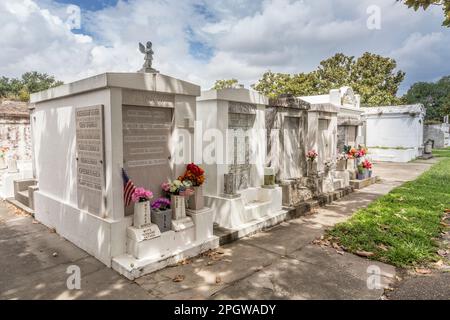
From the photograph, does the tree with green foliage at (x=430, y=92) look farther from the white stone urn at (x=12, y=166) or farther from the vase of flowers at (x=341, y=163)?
the white stone urn at (x=12, y=166)

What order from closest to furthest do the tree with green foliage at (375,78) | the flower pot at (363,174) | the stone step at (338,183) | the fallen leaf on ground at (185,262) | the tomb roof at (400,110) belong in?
the fallen leaf on ground at (185,262) < the stone step at (338,183) < the flower pot at (363,174) < the tomb roof at (400,110) < the tree with green foliage at (375,78)

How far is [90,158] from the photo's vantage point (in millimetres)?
4566

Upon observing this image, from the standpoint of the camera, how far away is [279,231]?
235 inches

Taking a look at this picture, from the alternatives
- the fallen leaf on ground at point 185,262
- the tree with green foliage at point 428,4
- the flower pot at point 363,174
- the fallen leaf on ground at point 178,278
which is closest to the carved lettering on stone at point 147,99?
the fallen leaf on ground at point 185,262

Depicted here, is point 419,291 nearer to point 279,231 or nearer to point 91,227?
point 279,231

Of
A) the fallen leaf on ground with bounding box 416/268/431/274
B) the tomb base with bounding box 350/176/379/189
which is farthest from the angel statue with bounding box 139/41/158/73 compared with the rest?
the tomb base with bounding box 350/176/379/189

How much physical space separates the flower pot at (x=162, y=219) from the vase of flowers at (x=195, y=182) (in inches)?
19.6

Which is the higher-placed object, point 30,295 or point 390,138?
point 390,138

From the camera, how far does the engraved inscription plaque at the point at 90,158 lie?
14.2 feet

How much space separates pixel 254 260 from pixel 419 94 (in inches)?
3762

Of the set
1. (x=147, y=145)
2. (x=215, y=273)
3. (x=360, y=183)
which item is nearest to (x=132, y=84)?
(x=147, y=145)

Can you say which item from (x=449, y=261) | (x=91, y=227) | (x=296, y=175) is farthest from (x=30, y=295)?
(x=296, y=175)

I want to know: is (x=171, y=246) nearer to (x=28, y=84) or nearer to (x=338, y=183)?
(x=338, y=183)
